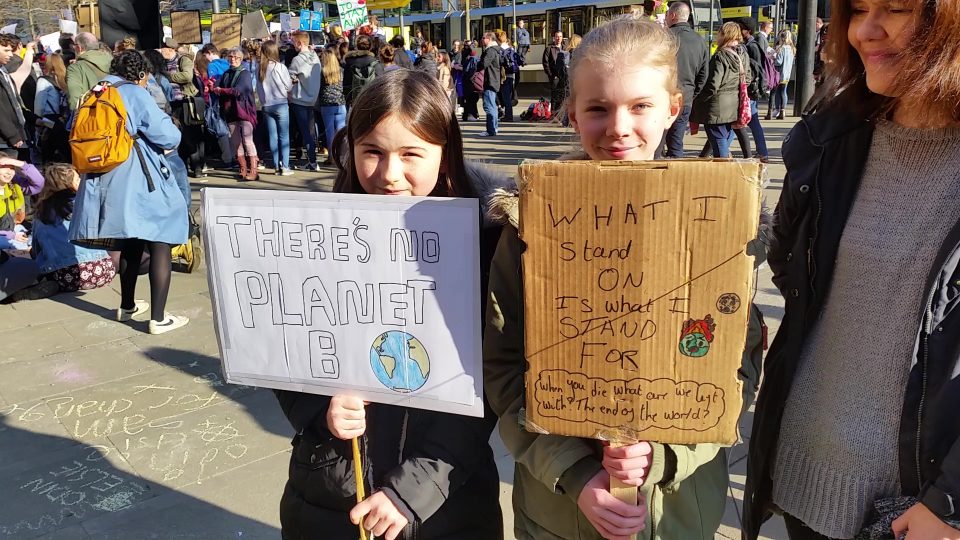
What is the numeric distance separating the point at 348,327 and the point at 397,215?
27 centimetres

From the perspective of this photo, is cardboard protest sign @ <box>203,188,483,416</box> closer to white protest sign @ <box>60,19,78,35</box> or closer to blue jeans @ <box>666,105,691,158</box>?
blue jeans @ <box>666,105,691,158</box>

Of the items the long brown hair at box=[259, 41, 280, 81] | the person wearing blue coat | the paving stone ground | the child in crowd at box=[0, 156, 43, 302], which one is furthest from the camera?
the long brown hair at box=[259, 41, 280, 81]

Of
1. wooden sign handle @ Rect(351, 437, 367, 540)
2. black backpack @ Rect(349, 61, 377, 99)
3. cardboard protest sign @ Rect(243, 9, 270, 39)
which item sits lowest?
wooden sign handle @ Rect(351, 437, 367, 540)

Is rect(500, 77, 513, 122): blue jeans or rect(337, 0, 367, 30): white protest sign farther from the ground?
rect(337, 0, 367, 30): white protest sign

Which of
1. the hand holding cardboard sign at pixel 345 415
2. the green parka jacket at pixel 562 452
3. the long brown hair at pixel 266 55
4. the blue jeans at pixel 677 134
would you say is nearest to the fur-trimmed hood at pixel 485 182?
the green parka jacket at pixel 562 452

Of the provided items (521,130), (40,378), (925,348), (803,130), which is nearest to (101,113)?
(40,378)

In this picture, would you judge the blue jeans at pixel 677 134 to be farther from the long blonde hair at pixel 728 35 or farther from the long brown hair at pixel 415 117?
the long brown hair at pixel 415 117

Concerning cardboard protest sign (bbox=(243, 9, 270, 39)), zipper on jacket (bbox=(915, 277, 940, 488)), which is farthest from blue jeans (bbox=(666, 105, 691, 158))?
cardboard protest sign (bbox=(243, 9, 270, 39))

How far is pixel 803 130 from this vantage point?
159 cm

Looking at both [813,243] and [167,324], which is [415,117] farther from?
[167,324]

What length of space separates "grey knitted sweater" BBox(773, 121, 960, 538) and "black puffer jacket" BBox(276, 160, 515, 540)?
0.71 meters

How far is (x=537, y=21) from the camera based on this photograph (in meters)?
25.2

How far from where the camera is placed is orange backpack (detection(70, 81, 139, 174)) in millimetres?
4414

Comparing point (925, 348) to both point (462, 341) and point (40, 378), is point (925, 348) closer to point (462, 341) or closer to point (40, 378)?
point (462, 341)
